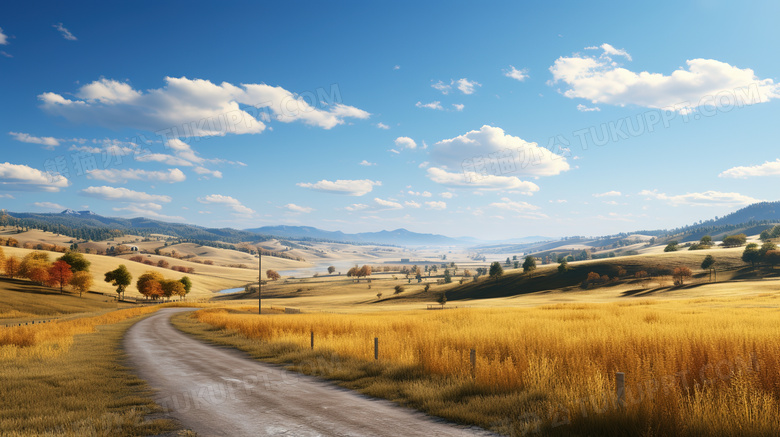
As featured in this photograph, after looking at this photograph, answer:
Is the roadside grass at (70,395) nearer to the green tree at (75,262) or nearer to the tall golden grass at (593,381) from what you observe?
the tall golden grass at (593,381)

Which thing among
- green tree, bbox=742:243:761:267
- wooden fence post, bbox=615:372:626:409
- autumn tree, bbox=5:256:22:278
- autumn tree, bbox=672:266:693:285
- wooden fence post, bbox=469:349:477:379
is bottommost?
autumn tree, bbox=672:266:693:285

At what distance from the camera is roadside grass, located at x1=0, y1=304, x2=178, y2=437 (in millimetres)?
9445

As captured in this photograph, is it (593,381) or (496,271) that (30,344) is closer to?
(593,381)

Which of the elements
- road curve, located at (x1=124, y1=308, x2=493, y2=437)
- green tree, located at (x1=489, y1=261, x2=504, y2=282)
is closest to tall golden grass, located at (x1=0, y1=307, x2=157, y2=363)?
road curve, located at (x1=124, y1=308, x2=493, y2=437)

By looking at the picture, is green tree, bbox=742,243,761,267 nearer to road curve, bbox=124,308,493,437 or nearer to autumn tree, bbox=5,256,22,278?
road curve, bbox=124,308,493,437

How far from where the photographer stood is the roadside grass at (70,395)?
945 centimetres

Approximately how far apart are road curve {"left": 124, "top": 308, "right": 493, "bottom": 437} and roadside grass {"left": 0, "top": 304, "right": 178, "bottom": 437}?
0.75 m

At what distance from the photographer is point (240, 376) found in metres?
15.3

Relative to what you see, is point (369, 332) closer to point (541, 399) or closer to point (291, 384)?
point (291, 384)

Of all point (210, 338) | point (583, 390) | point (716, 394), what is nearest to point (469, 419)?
point (583, 390)

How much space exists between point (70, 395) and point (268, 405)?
21.0ft

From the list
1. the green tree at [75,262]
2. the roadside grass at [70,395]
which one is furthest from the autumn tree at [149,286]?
the roadside grass at [70,395]

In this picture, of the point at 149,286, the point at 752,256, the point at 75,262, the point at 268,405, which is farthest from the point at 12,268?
the point at 752,256

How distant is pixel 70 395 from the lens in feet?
40.7
